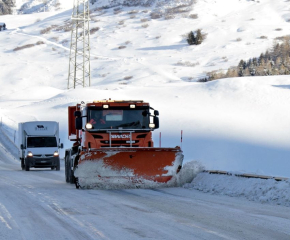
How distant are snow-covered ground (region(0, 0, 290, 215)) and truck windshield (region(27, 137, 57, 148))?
7.58 metres

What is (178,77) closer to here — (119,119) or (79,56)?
(79,56)

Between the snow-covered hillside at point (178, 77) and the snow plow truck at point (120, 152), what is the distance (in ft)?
7.44

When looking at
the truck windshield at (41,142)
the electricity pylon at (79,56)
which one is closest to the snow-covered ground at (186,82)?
the electricity pylon at (79,56)

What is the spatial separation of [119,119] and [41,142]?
563 inches

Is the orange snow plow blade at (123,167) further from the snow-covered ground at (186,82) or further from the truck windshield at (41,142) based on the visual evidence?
the truck windshield at (41,142)

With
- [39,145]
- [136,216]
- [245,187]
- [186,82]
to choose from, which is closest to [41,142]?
[39,145]

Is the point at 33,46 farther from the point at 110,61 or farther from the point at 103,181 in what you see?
the point at 103,181

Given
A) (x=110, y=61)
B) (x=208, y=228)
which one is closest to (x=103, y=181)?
(x=208, y=228)

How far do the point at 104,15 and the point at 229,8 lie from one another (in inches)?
1073

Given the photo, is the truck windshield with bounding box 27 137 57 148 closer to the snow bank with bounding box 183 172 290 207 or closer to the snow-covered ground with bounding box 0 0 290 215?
the snow-covered ground with bounding box 0 0 290 215

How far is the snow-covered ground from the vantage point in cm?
3556

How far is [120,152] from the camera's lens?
698 inches

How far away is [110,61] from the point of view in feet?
357

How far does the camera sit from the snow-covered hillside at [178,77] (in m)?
40.8
